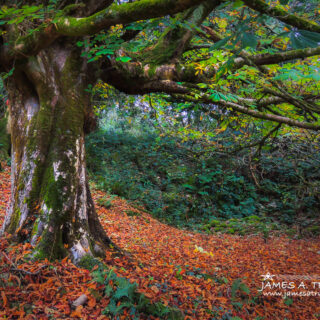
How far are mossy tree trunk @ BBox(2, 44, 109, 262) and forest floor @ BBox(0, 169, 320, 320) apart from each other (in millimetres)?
274

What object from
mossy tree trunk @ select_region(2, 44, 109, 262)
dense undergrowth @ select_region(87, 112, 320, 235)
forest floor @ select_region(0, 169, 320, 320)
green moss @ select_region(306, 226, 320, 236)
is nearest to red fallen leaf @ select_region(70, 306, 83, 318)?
forest floor @ select_region(0, 169, 320, 320)

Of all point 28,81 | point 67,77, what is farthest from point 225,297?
point 28,81

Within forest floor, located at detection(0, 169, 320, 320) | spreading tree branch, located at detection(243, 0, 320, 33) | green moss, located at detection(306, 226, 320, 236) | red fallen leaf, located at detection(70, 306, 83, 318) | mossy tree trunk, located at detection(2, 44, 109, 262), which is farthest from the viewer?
green moss, located at detection(306, 226, 320, 236)

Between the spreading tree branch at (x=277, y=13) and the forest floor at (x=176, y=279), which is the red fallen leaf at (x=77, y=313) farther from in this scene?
the spreading tree branch at (x=277, y=13)

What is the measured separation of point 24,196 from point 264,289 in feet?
11.8

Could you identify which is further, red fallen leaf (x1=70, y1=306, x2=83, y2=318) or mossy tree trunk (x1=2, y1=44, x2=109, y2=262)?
mossy tree trunk (x1=2, y1=44, x2=109, y2=262)

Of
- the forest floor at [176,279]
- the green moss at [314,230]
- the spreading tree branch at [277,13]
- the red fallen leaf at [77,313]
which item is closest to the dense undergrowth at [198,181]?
the green moss at [314,230]

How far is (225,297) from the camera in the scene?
3111 millimetres

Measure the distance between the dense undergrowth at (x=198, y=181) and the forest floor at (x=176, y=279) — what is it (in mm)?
3202

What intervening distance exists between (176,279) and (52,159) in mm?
2288

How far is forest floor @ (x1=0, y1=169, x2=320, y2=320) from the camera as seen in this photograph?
2.19 metres

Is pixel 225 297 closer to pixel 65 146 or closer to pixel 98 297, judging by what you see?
pixel 98 297

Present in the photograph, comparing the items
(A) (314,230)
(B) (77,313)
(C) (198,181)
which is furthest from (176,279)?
(C) (198,181)

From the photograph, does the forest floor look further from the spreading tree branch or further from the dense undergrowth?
the dense undergrowth
